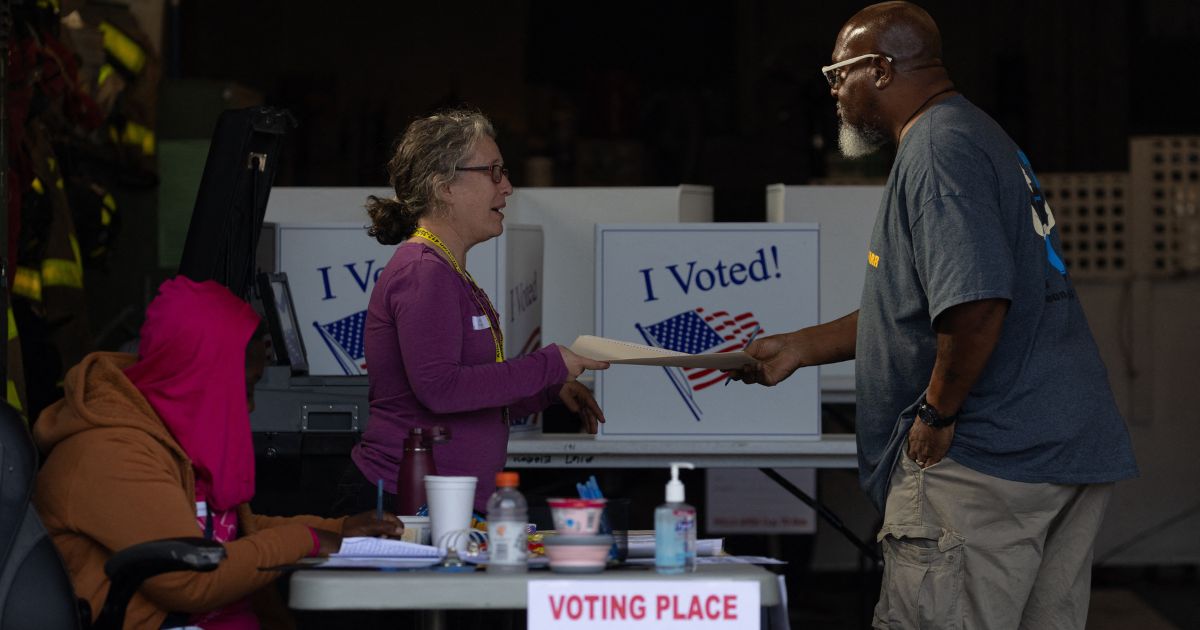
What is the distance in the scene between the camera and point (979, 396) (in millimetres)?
3039

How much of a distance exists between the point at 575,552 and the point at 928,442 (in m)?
0.87

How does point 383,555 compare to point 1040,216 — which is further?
point 1040,216

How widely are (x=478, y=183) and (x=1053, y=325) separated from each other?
47.2 inches

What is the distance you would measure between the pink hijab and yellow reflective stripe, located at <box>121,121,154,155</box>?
12.2ft

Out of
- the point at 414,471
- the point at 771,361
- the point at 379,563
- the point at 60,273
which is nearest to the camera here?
the point at 379,563

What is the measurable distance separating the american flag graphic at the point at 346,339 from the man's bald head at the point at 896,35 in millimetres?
1984

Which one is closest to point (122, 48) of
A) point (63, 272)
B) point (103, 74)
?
point (103, 74)

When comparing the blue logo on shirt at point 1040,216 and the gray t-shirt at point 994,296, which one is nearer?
the gray t-shirt at point 994,296

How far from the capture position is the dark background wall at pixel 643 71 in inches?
318

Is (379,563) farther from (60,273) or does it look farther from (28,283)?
(60,273)

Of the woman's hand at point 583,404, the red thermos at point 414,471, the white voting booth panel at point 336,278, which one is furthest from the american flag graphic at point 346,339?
the red thermos at point 414,471

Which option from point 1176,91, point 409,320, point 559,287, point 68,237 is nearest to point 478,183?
point 409,320

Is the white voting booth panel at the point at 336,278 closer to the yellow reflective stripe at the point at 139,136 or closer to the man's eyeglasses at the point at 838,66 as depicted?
the man's eyeglasses at the point at 838,66

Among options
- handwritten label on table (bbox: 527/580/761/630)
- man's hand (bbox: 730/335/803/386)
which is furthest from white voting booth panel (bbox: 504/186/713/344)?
handwritten label on table (bbox: 527/580/761/630)
